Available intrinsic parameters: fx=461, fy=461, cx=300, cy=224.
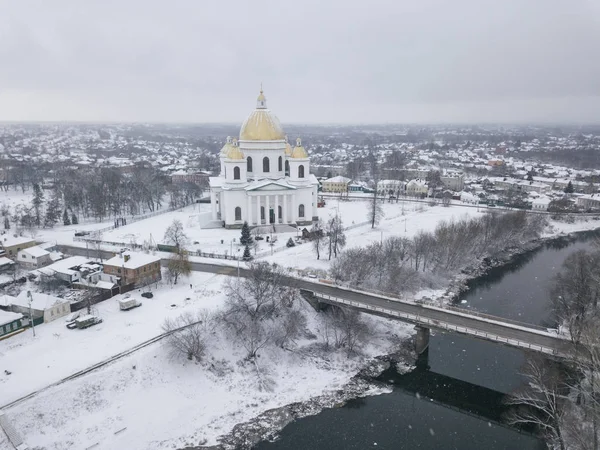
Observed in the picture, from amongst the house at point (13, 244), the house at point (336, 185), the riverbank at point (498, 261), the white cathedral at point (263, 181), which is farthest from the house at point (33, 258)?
the house at point (336, 185)

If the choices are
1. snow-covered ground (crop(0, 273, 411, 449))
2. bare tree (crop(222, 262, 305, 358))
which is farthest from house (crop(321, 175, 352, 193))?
snow-covered ground (crop(0, 273, 411, 449))

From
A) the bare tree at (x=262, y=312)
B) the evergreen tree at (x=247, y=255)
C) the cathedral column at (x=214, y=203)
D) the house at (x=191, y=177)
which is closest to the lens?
the bare tree at (x=262, y=312)

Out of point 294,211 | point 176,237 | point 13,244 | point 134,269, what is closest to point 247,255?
point 176,237

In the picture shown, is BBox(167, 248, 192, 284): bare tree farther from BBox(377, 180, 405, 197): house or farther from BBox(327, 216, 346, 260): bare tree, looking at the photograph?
BBox(377, 180, 405, 197): house

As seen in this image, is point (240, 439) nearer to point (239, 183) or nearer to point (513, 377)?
point (513, 377)

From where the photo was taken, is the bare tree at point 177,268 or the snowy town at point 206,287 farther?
the bare tree at point 177,268

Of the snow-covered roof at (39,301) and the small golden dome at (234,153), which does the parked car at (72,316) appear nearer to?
the snow-covered roof at (39,301)
